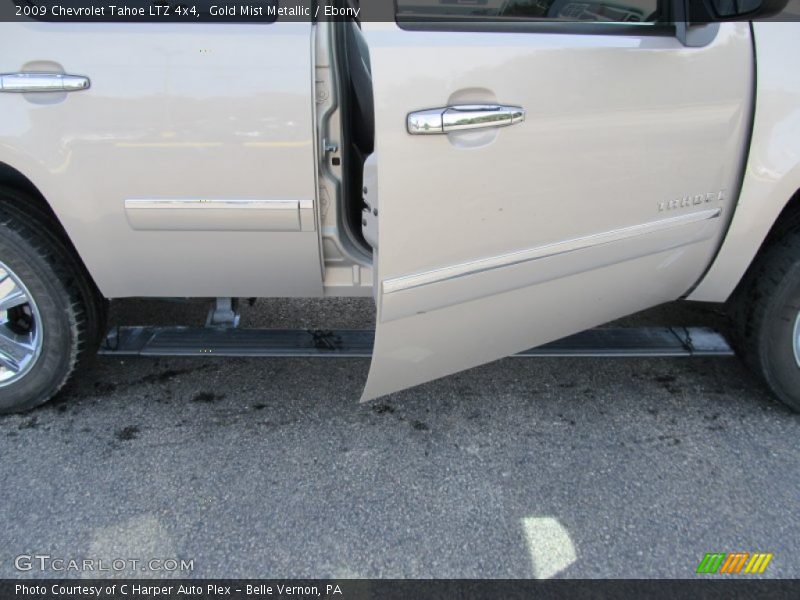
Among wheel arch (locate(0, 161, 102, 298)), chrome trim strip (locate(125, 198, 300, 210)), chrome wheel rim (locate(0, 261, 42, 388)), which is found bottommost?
chrome wheel rim (locate(0, 261, 42, 388))

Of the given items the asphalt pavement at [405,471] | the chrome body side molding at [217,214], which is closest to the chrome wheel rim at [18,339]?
the asphalt pavement at [405,471]

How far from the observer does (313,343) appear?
2.77 m

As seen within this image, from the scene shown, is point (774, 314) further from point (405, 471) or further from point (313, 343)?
point (313, 343)

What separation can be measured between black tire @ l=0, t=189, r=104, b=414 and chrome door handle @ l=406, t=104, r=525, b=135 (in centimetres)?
151

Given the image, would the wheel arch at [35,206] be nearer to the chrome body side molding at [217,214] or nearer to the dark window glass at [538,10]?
the chrome body side molding at [217,214]

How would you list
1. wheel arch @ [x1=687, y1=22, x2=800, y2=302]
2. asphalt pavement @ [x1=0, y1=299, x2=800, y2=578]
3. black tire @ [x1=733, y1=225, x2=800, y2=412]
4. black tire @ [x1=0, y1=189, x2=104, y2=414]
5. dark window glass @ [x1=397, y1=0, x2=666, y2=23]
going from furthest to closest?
black tire @ [x1=733, y1=225, x2=800, y2=412] → black tire @ [x1=0, y1=189, x2=104, y2=414] → wheel arch @ [x1=687, y1=22, x2=800, y2=302] → asphalt pavement @ [x1=0, y1=299, x2=800, y2=578] → dark window glass @ [x1=397, y1=0, x2=666, y2=23]

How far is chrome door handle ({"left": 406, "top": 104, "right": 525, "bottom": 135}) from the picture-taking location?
1.81 m

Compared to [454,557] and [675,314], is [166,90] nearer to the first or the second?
[454,557]

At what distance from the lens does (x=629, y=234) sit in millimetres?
2232

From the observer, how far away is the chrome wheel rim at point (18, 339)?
8.18 ft

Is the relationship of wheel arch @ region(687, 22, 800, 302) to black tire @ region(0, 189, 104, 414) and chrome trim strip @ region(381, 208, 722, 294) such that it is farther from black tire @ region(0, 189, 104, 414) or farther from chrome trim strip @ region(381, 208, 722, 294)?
black tire @ region(0, 189, 104, 414)
